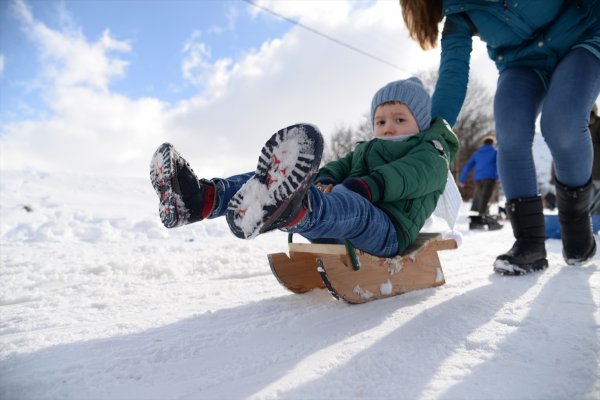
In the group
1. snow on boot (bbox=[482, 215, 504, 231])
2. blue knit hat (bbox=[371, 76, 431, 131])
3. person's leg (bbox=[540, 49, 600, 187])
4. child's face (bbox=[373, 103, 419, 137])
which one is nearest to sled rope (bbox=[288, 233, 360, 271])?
child's face (bbox=[373, 103, 419, 137])

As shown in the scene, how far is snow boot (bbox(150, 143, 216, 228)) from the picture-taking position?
1067mm

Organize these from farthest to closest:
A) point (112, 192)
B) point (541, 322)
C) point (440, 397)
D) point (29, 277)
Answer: point (112, 192)
point (29, 277)
point (541, 322)
point (440, 397)

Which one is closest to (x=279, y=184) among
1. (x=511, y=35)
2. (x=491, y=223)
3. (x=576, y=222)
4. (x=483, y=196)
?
(x=511, y=35)

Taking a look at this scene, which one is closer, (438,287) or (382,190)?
(382,190)

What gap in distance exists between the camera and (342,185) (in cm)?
118

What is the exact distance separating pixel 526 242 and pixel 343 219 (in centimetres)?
115

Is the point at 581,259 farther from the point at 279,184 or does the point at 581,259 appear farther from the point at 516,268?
the point at 279,184

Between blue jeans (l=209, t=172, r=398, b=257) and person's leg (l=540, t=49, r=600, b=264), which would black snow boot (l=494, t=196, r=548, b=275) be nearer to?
person's leg (l=540, t=49, r=600, b=264)

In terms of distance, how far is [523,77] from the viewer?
1.73 m

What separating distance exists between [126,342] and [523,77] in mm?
1901

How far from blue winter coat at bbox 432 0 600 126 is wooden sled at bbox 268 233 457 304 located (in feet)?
2.26

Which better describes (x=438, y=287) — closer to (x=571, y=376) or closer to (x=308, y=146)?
(x=571, y=376)

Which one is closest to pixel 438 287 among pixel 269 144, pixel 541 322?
pixel 541 322

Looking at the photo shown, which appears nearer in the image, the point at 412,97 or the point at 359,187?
the point at 359,187
